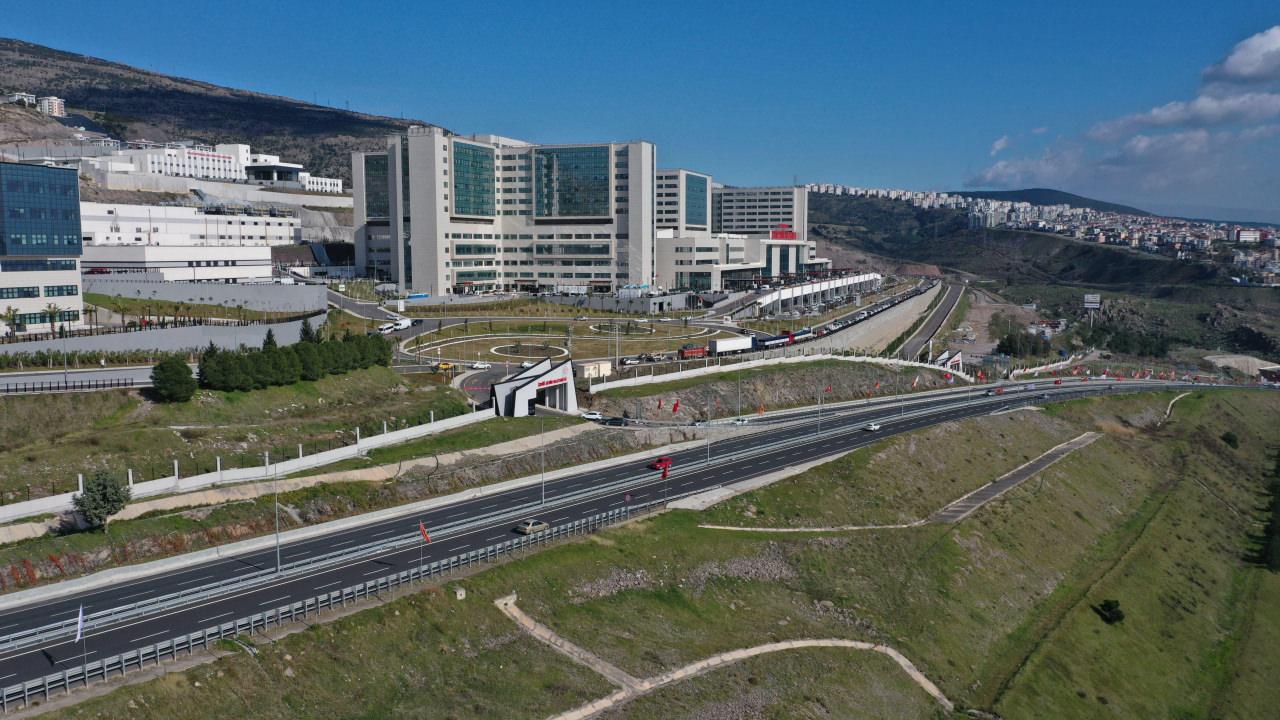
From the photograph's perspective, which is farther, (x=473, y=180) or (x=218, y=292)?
(x=473, y=180)

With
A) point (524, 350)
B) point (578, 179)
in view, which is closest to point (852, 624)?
point (524, 350)

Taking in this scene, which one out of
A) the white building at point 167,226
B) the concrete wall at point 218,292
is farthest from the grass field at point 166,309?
the white building at point 167,226

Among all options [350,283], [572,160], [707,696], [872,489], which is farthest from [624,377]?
[572,160]

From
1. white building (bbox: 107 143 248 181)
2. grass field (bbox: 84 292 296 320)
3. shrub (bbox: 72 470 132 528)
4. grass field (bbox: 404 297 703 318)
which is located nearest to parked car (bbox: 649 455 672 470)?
shrub (bbox: 72 470 132 528)

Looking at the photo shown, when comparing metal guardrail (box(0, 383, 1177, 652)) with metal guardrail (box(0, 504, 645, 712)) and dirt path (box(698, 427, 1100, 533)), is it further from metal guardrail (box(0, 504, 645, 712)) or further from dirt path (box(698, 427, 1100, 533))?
dirt path (box(698, 427, 1100, 533))

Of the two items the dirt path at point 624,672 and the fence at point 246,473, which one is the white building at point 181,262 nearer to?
the fence at point 246,473

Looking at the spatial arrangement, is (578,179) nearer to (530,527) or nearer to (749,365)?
(749,365)
